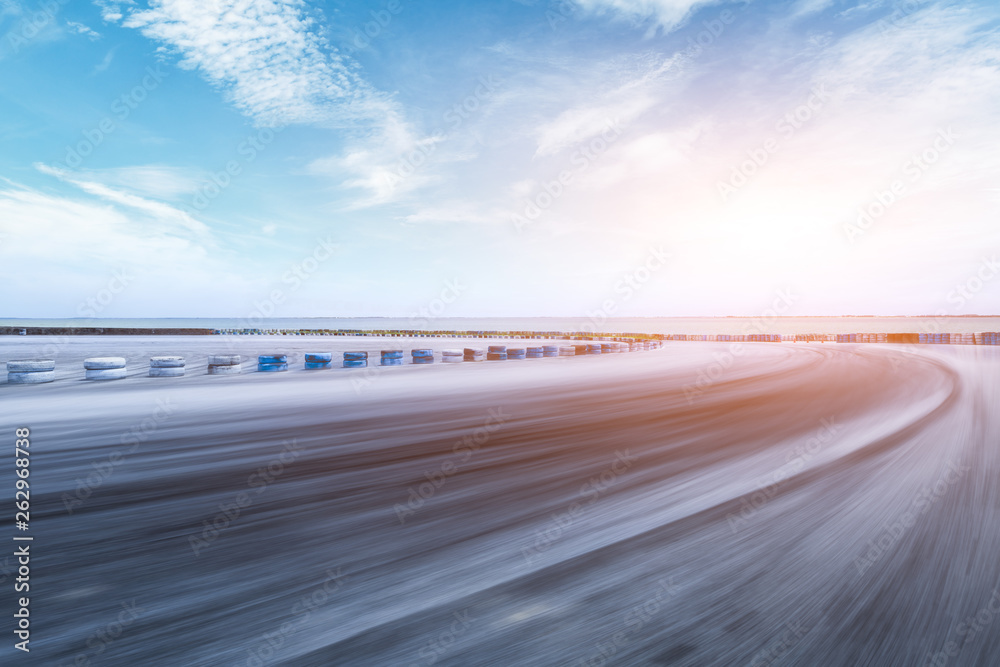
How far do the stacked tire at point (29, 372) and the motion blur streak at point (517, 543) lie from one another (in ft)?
30.7

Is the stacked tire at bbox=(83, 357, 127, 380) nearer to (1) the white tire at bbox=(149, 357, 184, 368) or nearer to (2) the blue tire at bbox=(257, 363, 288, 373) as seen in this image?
(1) the white tire at bbox=(149, 357, 184, 368)

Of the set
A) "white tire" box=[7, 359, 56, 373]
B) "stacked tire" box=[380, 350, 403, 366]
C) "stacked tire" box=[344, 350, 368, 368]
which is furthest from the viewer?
"stacked tire" box=[380, 350, 403, 366]

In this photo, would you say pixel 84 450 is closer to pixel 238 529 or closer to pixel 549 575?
pixel 238 529

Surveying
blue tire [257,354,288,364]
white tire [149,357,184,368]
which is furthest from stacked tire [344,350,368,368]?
white tire [149,357,184,368]

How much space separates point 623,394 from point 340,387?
7529mm

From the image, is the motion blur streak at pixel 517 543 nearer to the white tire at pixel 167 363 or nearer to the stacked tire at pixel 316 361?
the white tire at pixel 167 363

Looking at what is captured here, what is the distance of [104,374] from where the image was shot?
15555mm

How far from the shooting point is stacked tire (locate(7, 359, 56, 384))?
47.4 feet

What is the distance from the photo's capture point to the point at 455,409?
977cm

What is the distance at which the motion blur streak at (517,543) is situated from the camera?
96.0 inches

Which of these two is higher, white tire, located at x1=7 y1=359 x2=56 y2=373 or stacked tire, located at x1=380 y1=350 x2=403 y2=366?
white tire, located at x1=7 y1=359 x2=56 y2=373

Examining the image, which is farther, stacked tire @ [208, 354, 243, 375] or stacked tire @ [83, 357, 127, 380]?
stacked tire @ [208, 354, 243, 375]

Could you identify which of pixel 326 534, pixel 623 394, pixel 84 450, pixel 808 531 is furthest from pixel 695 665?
pixel 623 394

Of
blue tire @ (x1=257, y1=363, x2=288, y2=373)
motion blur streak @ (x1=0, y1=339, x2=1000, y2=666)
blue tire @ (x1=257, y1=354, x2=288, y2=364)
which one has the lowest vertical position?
motion blur streak @ (x1=0, y1=339, x2=1000, y2=666)
